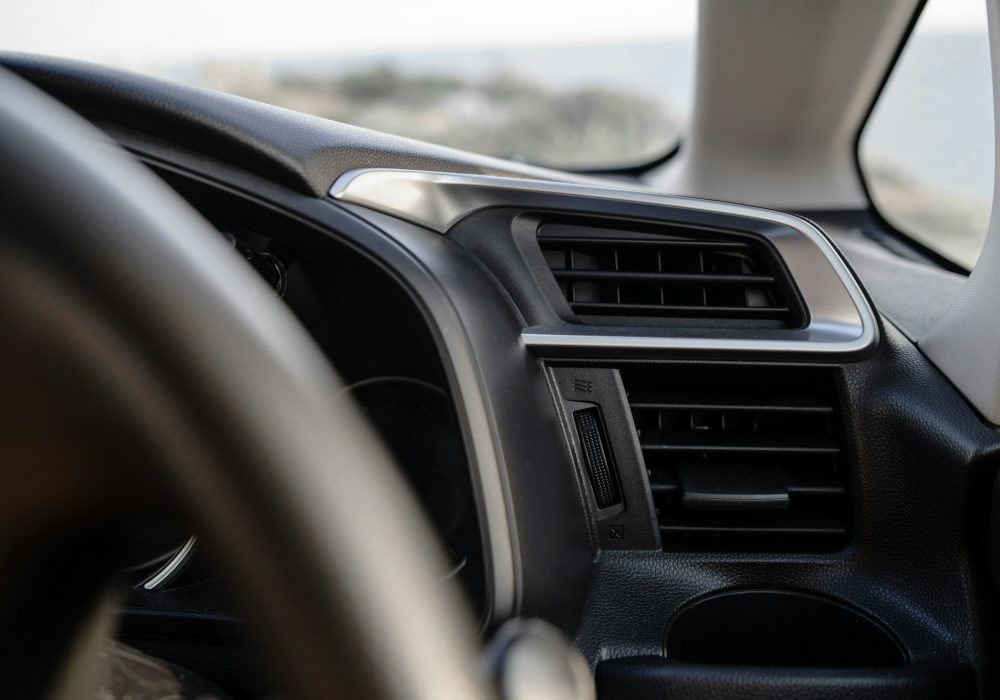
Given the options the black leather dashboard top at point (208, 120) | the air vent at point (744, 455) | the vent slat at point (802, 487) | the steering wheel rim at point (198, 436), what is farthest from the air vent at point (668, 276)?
the steering wheel rim at point (198, 436)

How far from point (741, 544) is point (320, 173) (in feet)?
3.52

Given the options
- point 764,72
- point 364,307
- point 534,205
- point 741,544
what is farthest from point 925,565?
point 764,72

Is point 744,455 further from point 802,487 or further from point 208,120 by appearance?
point 208,120

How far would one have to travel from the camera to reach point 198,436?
0.54m

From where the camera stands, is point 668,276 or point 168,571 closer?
point 168,571

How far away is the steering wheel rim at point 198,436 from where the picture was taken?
0.54 meters

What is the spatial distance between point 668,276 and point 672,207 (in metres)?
0.14

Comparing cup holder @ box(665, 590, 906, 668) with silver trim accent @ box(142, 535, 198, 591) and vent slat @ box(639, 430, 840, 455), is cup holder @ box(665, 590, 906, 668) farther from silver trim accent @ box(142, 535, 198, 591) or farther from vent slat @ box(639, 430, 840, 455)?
silver trim accent @ box(142, 535, 198, 591)

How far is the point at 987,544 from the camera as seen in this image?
1.68 metres

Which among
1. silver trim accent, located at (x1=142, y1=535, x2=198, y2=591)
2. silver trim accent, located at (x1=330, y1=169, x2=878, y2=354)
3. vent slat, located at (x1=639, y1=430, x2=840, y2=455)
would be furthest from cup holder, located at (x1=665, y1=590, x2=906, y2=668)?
silver trim accent, located at (x1=142, y1=535, x2=198, y2=591)

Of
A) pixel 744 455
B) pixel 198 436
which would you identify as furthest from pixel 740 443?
pixel 198 436

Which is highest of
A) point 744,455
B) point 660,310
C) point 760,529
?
point 660,310

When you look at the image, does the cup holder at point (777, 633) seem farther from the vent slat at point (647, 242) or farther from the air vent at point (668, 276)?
the vent slat at point (647, 242)

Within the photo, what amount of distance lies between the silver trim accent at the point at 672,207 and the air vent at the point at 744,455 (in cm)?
7
